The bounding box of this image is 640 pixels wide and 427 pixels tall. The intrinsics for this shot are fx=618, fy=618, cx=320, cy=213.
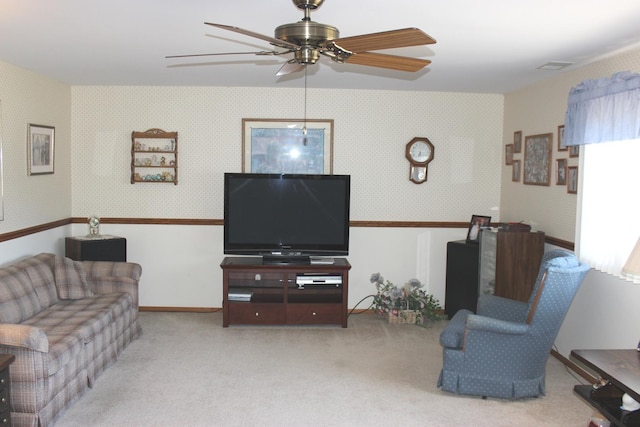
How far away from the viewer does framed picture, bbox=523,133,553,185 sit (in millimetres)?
5445

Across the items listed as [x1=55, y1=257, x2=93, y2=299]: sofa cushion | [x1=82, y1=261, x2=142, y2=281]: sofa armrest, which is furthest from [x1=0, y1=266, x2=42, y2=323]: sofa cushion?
[x1=82, y1=261, x2=142, y2=281]: sofa armrest

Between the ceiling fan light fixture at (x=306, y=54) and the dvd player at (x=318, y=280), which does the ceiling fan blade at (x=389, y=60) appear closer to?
the ceiling fan light fixture at (x=306, y=54)

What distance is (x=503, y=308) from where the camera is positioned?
4773 millimetres

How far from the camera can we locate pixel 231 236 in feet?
20.0

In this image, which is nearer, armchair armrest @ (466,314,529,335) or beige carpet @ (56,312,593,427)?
beige carpet @ (56,312,593,427)

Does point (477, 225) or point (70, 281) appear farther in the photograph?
point (477, 225)

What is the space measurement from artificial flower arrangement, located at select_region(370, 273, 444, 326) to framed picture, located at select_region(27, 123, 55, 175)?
3.47 m

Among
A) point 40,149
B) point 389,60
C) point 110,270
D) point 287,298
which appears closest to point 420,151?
point 287,298

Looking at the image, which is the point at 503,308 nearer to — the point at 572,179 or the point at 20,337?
the point at 572,179

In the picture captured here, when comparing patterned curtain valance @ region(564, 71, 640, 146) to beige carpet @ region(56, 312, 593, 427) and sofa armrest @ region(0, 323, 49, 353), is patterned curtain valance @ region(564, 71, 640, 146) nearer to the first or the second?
beige carpet @ region(56, 312, 593, 427)

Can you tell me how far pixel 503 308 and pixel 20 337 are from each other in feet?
11.1

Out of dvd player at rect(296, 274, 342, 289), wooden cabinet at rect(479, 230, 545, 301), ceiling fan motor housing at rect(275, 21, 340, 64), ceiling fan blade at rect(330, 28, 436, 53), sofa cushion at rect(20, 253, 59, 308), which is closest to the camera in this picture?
ceiling fan blade at rect(330, 28, 436, 53)

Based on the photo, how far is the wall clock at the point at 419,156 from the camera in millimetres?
6504

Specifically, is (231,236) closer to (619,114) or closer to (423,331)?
(423,331)
